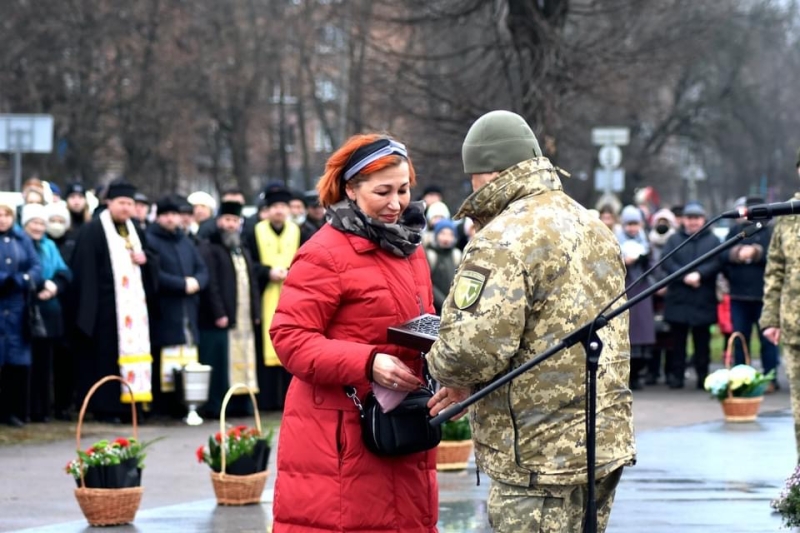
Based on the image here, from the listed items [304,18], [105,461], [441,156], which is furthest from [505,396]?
[304,18]

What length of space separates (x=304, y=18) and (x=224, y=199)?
30524mm

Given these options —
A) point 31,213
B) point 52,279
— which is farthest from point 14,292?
point 31,213

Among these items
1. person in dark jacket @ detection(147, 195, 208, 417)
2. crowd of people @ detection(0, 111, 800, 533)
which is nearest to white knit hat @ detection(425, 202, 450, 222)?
person in dark jacket @ detection(147, 195, 208, 417)

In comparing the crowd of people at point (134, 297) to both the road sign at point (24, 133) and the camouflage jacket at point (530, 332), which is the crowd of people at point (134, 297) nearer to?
the road sign at point (24, 133)

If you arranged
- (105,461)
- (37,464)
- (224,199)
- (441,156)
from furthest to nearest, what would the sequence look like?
(441,156)
(224,199)
(37,464)
(105,461)

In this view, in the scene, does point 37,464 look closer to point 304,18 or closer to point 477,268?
point 477,268

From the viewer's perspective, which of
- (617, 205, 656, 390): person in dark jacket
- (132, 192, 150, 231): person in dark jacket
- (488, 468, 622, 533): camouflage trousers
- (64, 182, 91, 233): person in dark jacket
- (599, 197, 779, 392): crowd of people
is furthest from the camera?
(617, 205, 656, 390): person in dark jacket

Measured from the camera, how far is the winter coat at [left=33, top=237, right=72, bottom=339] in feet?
45.1

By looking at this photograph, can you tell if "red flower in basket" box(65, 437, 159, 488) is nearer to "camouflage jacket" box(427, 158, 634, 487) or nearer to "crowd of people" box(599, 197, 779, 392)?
"camouflage jacket" box(427, 158, 634, 487)

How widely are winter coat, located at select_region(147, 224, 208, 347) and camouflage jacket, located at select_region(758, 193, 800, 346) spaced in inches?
254

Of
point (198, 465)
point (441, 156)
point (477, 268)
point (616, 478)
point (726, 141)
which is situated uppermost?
point (726, 141)

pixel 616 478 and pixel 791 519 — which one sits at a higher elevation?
pixel 616 478

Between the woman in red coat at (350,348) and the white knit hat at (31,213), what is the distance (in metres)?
8.95

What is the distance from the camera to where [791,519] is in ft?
23.7
